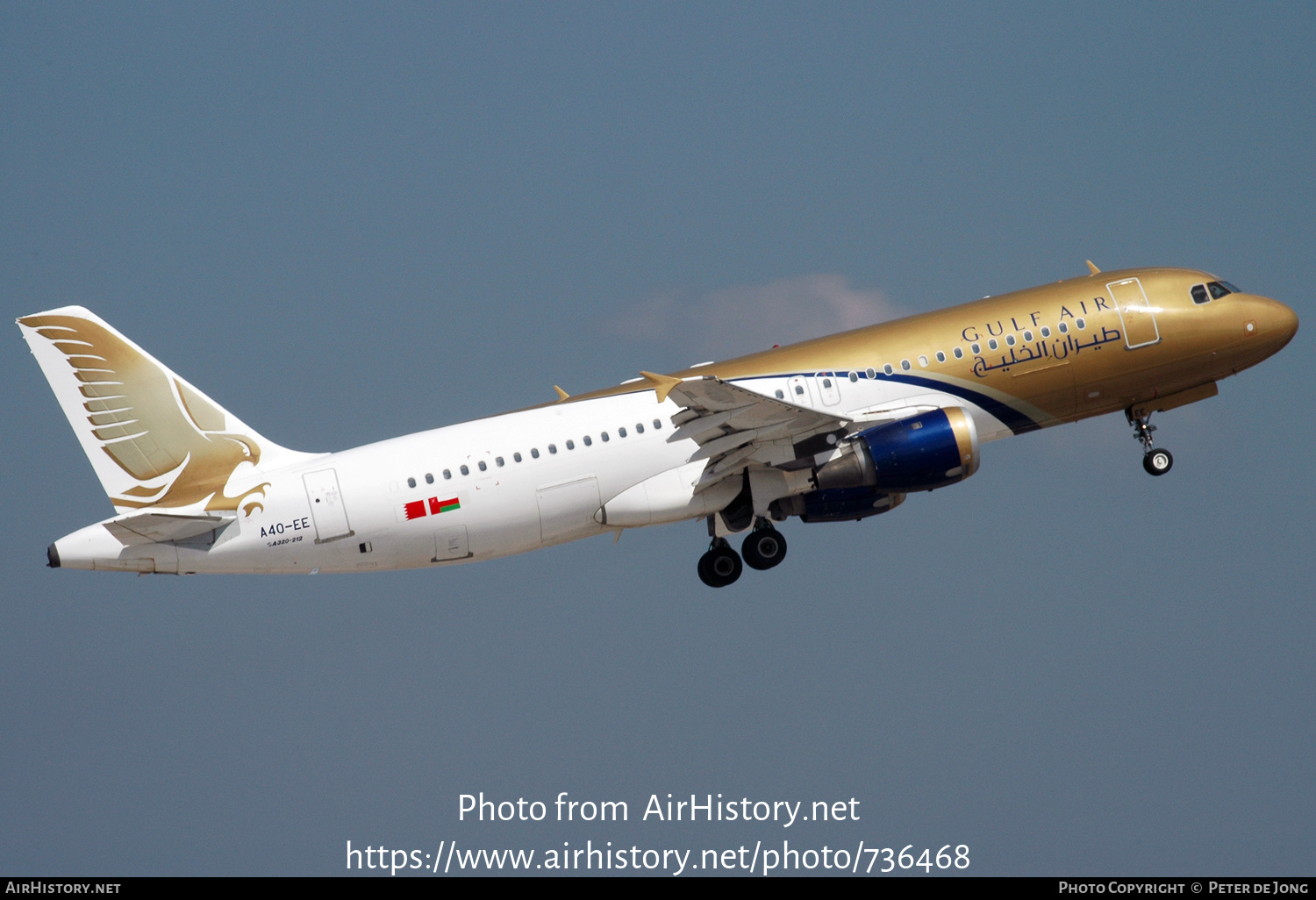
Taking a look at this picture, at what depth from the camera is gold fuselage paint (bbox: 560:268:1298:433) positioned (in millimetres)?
41531

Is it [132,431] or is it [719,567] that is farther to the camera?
[719,567]

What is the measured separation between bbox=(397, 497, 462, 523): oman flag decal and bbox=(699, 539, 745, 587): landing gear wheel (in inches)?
287

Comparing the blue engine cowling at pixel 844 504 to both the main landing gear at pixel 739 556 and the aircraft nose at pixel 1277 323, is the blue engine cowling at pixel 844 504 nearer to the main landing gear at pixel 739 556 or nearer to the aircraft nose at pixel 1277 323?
the main landing gear at pixel 739 556

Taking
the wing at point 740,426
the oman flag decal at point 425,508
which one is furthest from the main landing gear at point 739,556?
the oman flag decal at point 425,508

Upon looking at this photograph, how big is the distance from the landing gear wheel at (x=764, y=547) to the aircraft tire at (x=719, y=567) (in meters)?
0.53

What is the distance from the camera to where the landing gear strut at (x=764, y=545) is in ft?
140

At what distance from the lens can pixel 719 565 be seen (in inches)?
1703

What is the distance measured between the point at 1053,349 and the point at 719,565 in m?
10.5

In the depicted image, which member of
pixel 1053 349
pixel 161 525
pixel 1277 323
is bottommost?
pixel 161 525

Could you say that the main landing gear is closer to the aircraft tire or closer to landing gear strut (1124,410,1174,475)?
the aircraft tire

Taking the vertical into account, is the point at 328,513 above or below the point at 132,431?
below

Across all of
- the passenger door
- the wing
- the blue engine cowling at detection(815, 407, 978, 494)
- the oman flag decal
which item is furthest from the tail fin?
the passenger door

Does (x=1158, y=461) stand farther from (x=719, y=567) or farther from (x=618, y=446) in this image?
(x=618, y=446)

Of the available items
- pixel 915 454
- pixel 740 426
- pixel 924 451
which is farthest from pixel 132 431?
pixel 924 451
